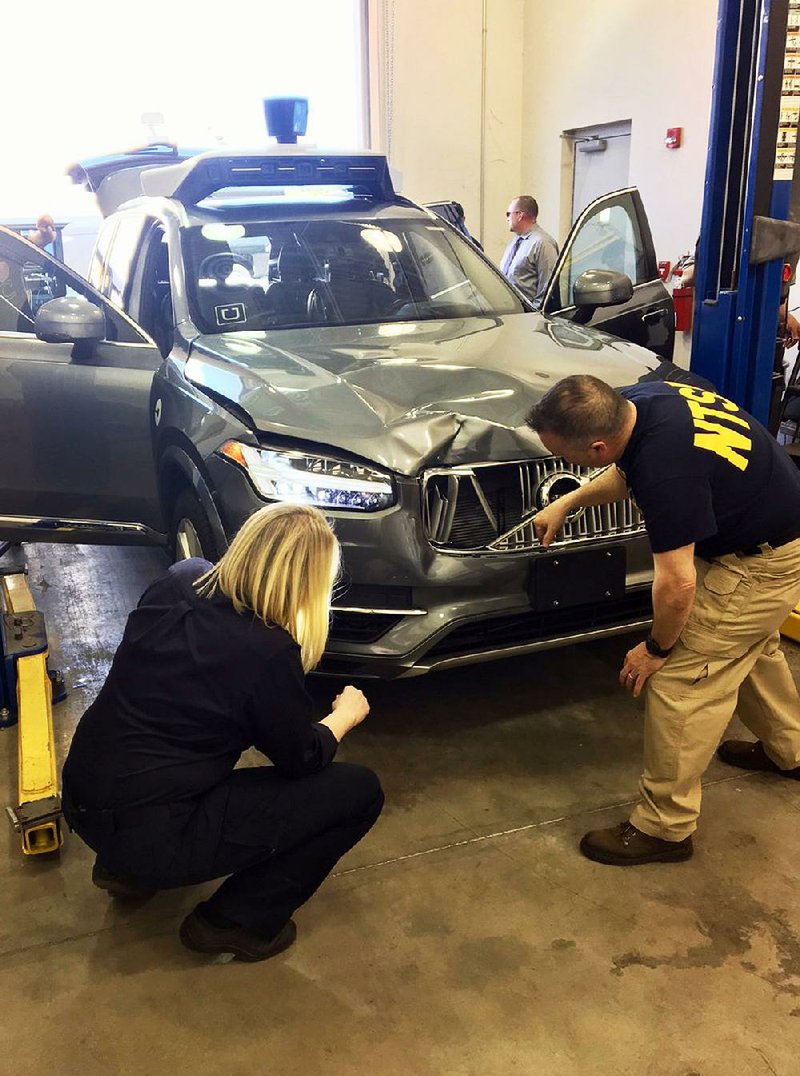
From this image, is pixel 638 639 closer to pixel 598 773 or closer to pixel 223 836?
pixel 598 773

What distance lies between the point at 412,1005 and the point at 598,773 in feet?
3.84

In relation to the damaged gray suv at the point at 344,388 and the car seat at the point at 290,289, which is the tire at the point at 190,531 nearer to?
the damaged gray suv at the point at 344,388

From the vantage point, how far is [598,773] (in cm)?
317

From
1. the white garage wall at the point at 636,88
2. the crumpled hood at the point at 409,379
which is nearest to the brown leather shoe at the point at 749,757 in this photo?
the crumpled hood at the point at 409,379

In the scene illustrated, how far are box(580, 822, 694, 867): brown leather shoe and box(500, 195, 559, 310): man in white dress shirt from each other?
567 centimetres

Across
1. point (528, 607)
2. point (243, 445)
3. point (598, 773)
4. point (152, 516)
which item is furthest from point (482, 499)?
point (152, 516)

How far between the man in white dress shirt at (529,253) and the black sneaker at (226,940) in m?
6.20

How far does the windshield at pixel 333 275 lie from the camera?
3932 millimetres

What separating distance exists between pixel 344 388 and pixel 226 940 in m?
1.71

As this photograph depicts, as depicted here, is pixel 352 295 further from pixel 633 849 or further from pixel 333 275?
pixel 633 849

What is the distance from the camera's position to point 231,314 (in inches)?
153

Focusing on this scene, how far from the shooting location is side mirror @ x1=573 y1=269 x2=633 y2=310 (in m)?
4.06

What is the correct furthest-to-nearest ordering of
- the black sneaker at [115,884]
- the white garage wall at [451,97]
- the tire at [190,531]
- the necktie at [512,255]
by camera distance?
the white garage wall at [451,97]
the necktie at [512,255]
the tire at [190,531]
the black sneaker at [115,884]

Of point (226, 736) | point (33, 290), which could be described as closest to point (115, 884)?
point (226, 736)
